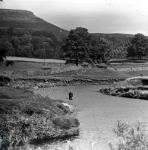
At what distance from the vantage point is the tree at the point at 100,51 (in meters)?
104

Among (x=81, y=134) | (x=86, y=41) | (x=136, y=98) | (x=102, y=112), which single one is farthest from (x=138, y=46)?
(x=81, y=134)

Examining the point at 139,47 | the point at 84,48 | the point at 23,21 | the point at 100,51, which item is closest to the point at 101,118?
the point at 84,48

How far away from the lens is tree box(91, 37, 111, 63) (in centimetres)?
10350

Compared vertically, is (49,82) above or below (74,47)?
below

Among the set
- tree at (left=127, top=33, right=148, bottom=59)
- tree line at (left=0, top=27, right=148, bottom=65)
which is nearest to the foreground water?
tree line at (left=0, top=27, right=148, bottom=65)

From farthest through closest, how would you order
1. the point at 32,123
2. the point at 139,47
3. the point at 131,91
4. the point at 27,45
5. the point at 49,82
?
the point at 27,45, the point at 139,47, the point at 49,82, the point at 131,91, the point at 32,123

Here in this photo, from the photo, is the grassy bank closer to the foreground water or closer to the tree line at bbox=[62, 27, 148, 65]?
the foreground water

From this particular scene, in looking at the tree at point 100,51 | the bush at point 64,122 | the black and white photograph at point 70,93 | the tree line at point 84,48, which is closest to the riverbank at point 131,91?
the black and white photograph at point 70,93

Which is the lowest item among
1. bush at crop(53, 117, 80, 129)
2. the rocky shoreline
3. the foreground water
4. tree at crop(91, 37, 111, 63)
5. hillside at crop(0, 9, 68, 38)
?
the rocky shoreline

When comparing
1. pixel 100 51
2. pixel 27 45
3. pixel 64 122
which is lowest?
pixel 64 122

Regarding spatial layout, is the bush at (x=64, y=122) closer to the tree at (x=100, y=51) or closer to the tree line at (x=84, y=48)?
the tree line at (x=84, y=48)

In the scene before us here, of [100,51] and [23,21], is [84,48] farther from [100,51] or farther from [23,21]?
[23,21]

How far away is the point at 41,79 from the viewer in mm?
77000

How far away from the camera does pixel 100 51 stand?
10475 centimetres
